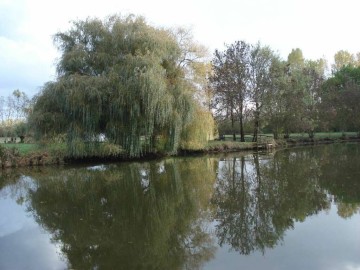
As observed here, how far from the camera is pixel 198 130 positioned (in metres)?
23.8

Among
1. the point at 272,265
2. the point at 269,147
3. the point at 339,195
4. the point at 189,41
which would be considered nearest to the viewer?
the point at 272,265

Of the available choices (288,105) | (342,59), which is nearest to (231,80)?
(288,105)

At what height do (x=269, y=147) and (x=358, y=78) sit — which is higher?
(x=358, y=78)

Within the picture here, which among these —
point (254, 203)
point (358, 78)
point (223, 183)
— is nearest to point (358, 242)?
point (254, 203)

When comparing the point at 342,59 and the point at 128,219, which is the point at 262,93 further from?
the point at 342,59

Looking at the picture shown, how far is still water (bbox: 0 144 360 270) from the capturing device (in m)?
5.67

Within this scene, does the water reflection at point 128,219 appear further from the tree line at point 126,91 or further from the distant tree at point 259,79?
the distant tree at point 259,79

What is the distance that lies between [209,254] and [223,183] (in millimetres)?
7194

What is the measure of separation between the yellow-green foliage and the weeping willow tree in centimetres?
87

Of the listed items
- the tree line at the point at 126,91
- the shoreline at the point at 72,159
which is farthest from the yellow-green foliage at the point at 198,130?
the shoreline at the point at 72,159

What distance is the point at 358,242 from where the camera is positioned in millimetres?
6172

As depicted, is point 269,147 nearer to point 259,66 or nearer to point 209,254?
point 259,66

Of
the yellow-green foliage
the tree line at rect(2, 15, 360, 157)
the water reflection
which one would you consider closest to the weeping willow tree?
the tree line at rect(2, 15, 360, 157)

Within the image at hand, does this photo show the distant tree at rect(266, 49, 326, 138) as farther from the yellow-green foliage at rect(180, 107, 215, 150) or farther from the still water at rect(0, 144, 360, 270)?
the still water at rect(0, 144, 360, 270)
